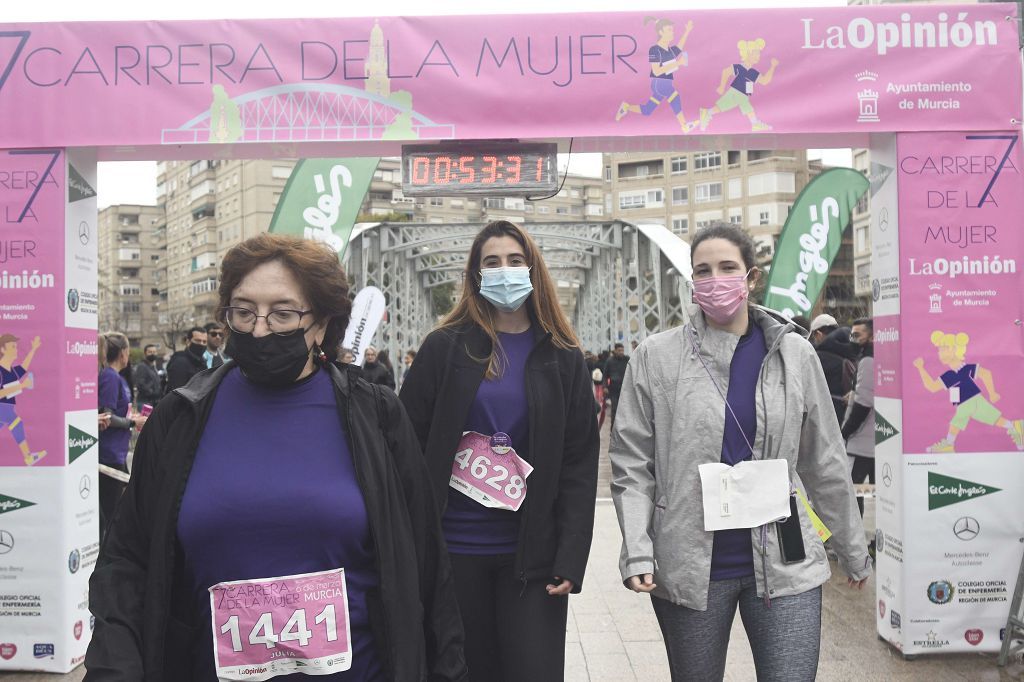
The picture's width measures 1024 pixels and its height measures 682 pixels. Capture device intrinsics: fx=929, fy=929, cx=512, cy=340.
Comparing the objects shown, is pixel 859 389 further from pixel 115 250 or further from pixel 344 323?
pixel 115 250

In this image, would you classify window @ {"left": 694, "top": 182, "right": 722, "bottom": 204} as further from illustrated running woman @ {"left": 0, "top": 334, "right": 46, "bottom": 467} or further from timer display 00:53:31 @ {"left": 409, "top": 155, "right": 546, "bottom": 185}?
illustrated running woman @ {"left": 0, "top": 334, "right": 46, "bottom": 467}

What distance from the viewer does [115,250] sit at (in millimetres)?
104188

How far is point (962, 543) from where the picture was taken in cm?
538

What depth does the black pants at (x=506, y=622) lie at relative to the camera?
3.16 m

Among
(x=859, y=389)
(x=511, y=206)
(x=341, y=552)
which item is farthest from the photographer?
(x=511, y=206)

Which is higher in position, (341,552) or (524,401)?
(524,401)

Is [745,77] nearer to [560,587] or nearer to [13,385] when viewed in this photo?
[560,587]

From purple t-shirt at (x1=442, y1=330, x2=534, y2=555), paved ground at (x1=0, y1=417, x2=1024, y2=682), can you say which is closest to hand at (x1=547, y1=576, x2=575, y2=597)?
purple t-shirt at (x1=442, y1=330, x2=534, y2=555)

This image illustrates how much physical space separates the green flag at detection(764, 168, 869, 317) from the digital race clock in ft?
14.6

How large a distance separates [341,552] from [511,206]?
99.5 meters

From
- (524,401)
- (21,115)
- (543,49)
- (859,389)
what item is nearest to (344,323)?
(524,401)

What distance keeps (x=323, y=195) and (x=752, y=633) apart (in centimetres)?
569

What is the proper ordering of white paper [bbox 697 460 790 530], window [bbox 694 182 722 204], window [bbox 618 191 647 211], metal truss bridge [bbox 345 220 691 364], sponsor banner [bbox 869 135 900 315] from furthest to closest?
window [bbox 618 191 647 211], window [bbox 694 182 722 204], metal truss bridge [bbox 345 220 691 364], sponsor banner [bbox 869 135 900 315], white paper [bbox 697 460 790 530]

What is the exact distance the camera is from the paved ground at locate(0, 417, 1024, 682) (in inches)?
198
